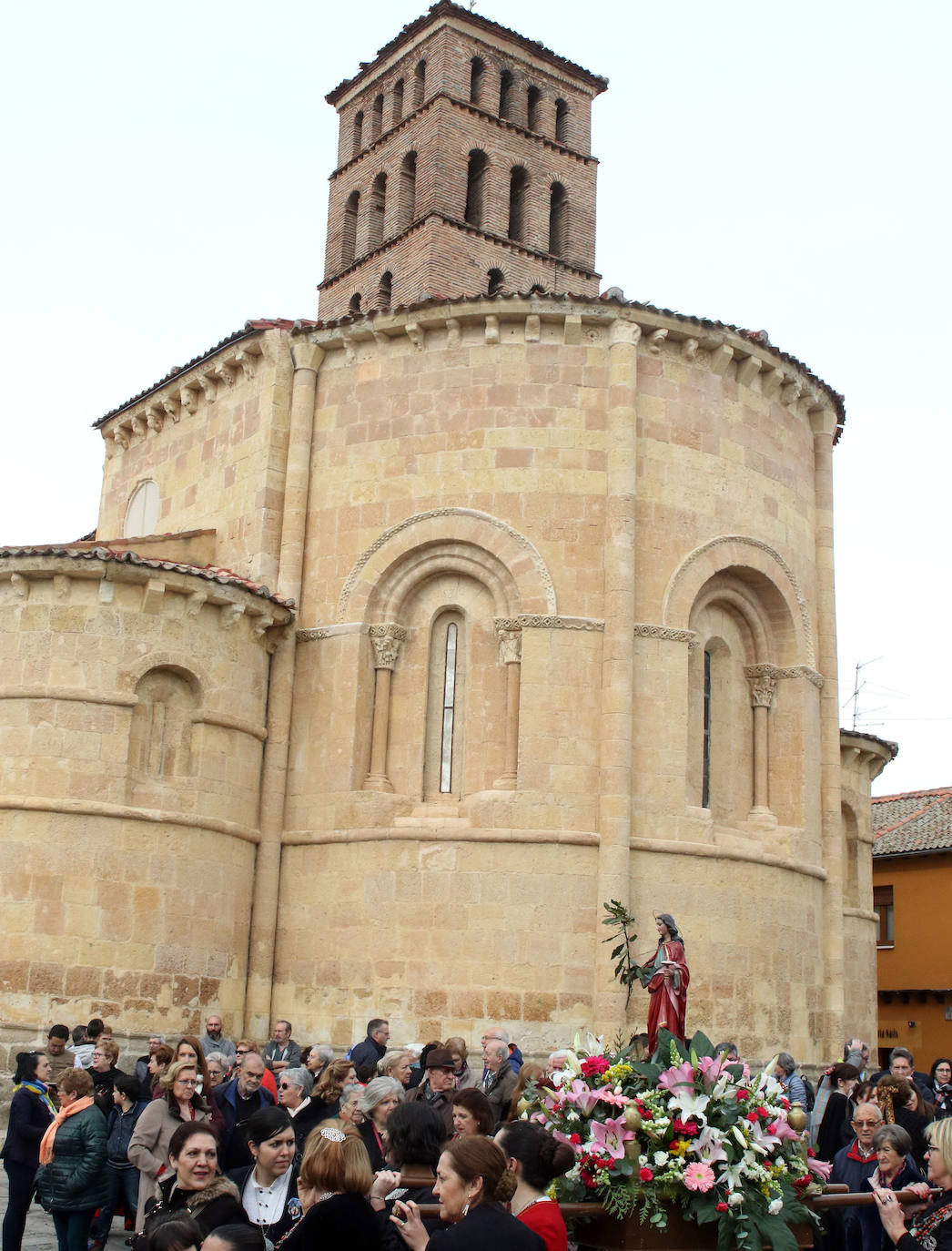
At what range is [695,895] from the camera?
17578mm

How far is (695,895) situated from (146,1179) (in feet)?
33.5

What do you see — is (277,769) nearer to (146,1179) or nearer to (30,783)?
(30,783)

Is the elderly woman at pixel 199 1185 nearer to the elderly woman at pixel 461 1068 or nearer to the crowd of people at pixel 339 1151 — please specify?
the crowd of people at pixel 339 1151

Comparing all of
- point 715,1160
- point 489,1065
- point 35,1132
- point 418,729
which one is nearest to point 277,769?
point 418,729

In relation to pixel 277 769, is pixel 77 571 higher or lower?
higher

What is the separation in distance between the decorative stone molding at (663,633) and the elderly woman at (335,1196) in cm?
1265

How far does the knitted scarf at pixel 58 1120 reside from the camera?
27.7 feet

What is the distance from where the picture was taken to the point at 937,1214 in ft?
18.9

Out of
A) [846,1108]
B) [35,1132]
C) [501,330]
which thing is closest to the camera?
[35,1132]

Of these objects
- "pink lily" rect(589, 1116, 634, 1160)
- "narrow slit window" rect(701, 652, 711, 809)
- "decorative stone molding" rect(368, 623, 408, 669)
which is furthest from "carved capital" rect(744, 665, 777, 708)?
"pink lily" rect(589, 1116, 634, 1160)

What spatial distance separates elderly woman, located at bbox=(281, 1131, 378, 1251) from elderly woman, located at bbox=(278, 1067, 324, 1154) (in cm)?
243

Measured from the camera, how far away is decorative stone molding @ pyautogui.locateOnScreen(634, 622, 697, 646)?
18078 millimetres

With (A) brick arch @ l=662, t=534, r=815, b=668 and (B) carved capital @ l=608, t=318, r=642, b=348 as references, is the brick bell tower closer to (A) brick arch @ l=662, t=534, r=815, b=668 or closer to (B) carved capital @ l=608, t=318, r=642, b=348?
(B) carved capital @ l=608, t=318, r=642, b=348

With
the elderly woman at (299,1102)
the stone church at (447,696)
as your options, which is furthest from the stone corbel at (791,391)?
the elderly woman at (299,1102)
